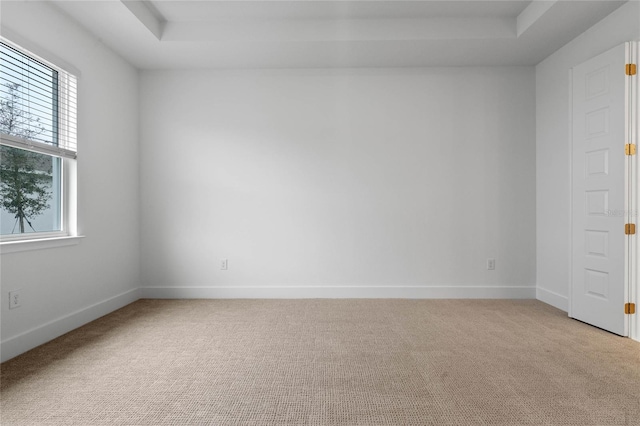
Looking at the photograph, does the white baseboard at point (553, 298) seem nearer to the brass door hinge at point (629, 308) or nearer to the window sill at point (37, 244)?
the brass door hinge at point (629, 308)

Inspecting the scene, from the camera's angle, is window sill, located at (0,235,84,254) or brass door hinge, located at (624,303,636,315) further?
brass door hinge, located at (624,303,636,315)

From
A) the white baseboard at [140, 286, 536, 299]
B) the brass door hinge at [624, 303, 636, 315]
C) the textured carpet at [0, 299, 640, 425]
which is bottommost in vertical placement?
the textured carpet at [0, 299, 640, 425]

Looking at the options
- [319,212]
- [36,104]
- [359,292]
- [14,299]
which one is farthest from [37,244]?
[359,292]

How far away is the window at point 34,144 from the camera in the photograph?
275 cm

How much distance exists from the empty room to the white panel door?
21mm

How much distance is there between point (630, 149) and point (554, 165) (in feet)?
3.52

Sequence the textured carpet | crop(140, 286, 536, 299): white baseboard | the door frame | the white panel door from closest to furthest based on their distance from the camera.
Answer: the textured carpet
the door frame
the white panel door
crop(140, 286, 536, 299): white baseboard

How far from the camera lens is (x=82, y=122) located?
11.6ft

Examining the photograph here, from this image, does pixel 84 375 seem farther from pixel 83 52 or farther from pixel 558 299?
pixel 558 299

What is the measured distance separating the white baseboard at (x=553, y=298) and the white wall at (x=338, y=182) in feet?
0.38

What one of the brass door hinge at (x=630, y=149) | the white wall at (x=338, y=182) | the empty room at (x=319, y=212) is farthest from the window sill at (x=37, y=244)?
the brass door hinge at (x=630, y=149)

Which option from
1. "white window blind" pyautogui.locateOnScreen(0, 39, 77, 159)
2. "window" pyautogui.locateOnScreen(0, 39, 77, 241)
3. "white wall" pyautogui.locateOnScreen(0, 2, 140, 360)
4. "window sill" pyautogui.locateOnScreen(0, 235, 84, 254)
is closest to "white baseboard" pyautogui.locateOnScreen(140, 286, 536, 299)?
"white wall" pyautogui.locateOnScreen(0, 2, 140, 360)

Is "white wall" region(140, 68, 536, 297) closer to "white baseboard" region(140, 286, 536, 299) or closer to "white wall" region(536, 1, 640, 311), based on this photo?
"white baseboard" region(140, 286, 536, 299)

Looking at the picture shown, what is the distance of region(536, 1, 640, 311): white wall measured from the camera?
3932mm
